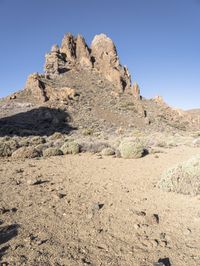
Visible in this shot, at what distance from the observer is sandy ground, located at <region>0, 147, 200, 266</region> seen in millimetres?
4250

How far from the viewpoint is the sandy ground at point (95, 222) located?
4.25m

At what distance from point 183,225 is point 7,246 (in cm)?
347

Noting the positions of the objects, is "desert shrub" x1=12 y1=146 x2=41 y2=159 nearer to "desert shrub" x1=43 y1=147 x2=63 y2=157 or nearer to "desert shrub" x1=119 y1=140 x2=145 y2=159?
"desert shrub" x1=43 y1=147 x2=63 y2=157

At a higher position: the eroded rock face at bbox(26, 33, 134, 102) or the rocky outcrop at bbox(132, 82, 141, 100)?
the eroded rock face at bbox(26, 33, 134, 102)

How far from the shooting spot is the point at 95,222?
5.57 metres

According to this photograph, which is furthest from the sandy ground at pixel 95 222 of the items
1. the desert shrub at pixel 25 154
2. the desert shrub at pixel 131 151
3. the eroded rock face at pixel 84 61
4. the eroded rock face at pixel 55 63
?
the eroded rock face at pixel 55 63

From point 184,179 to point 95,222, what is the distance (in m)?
3.48

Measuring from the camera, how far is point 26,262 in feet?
13.0

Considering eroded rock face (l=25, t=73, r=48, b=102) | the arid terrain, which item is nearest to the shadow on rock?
eroded rock face (l=25, t=73, r=48, b=102)

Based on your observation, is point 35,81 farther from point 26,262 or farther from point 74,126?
point 26,262

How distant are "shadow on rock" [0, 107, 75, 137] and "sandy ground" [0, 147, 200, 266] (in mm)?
30806

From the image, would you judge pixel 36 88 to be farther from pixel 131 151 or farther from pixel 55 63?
pixel 131 151

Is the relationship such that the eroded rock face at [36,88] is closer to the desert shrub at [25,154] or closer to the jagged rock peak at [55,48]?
the jagged rock peak at [55,48]

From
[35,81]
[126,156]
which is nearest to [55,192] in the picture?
[126,156]
